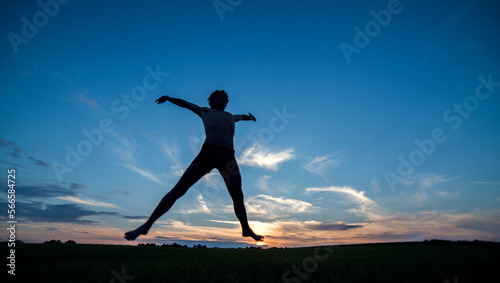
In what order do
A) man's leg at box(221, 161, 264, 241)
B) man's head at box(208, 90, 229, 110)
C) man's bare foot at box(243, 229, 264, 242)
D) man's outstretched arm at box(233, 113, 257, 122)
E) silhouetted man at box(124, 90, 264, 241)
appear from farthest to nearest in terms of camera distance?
1. man's outstretched arm at box(233, 113, 257, 122)
2. man's head at box(208, 90, 229, 110)
3. man's bare foot at box(243, 229, 264, 242)
4. man's leg at box(221, 161, 264, 241)
5. silhouetted man at box(124, 90, 264, 241)

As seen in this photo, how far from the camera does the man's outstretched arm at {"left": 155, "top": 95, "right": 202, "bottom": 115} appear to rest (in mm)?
4934

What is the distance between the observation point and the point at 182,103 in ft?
16.8

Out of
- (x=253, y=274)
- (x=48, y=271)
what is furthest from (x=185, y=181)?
(x=48, y=271)

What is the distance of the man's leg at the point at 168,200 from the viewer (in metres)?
4.30

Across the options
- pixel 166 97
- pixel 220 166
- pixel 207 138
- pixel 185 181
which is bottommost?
pixel 185 181

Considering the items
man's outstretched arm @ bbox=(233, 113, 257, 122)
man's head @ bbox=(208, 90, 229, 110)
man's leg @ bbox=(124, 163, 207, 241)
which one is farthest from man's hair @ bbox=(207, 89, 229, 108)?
man's leg @ bbox=(124, 163, 207, 241)

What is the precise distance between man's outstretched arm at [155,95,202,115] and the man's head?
434mm

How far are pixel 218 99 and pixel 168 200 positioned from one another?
2.29 meters

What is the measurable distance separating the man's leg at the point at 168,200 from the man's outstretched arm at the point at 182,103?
4.23 feet

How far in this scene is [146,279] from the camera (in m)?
4.50

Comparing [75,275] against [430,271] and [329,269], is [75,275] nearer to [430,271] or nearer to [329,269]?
[329,269]

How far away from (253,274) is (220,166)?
2.10m

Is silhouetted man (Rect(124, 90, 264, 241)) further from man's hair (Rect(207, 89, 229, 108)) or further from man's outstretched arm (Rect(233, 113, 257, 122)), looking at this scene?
man's outstretched arm (Rect(233, 113, 257, 122))

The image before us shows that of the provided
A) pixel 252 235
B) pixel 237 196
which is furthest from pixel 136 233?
pixel 252 235
